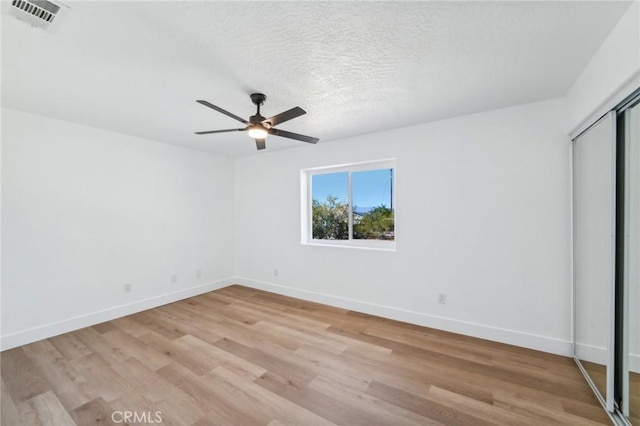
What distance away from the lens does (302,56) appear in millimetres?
1734

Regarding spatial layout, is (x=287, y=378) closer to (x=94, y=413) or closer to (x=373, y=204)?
(x=94, y=413)

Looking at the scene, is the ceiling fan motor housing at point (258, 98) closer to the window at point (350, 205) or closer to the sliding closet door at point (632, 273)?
the window at point (350, 205)

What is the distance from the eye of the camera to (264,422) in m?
1.65

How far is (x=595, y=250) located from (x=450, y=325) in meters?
1.46

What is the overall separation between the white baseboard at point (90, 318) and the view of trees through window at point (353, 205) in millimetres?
2242

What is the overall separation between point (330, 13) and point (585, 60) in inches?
71.4


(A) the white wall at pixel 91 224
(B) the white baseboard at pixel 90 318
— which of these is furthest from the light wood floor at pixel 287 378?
(A) the white wall at pixel 91 224

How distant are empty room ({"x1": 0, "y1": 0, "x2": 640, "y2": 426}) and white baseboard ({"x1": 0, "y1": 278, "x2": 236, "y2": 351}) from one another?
0.02 m

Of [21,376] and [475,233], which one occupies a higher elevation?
[475,233]

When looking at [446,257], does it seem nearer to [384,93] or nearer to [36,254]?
[384,93]

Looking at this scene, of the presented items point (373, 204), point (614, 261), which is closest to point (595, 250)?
point (614, 261)

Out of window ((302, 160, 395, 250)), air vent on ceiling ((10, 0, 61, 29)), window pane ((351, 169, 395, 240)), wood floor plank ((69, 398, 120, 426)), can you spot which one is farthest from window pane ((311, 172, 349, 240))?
air vent on ceiling ((10, 0, 61, 29))

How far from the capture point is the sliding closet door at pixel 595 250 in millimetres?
1671

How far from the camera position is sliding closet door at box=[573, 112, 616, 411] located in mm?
1671
